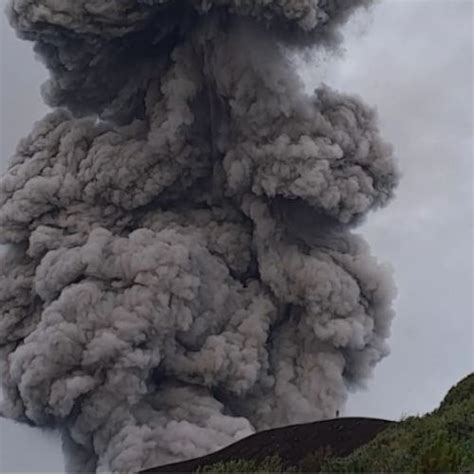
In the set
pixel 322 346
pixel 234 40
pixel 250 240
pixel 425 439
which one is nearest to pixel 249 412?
pixel 322 346

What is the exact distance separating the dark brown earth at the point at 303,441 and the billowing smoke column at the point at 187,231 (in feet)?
18.2

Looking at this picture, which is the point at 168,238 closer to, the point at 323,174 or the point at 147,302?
the point at 147,302

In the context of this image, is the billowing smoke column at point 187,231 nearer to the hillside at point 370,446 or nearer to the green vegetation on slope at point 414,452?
the hillside at point 370,446

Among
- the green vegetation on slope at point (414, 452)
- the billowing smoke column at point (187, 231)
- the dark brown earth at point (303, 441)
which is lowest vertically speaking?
the green vegetation on slope at point (414, 452)

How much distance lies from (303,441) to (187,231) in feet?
37.4

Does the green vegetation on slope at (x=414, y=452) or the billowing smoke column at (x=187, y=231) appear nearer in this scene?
the green vegetation on slope at (x=414, y=452)

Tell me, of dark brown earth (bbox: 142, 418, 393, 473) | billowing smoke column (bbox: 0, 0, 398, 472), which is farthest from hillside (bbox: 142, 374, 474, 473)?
billowing smoke column (bbox: 0, 0, 398, 472)

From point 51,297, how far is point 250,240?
225 inches

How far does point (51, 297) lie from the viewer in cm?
3200

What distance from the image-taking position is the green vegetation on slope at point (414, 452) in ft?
41.4

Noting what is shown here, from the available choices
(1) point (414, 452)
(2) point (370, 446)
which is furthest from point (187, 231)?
(1) point (414, 452)

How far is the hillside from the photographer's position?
13.2m

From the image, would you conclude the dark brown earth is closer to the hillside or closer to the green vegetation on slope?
the hillside

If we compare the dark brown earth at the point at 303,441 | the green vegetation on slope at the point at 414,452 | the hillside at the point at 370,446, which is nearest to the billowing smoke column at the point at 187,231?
the hillside at the point at 370,446
